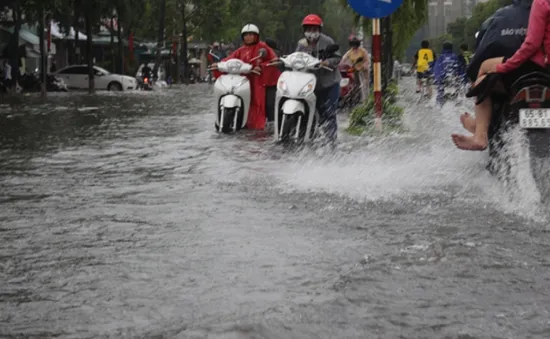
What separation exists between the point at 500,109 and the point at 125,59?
67752 millimetres

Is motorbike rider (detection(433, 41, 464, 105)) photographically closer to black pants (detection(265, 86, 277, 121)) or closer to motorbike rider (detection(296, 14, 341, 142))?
black pants (detection(265, 86, 277, 121))

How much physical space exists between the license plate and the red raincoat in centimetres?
882

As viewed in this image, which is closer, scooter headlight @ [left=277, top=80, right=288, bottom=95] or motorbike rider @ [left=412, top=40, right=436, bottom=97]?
scooter headlight @ [left=277, top=80, right=288, bottom=95]

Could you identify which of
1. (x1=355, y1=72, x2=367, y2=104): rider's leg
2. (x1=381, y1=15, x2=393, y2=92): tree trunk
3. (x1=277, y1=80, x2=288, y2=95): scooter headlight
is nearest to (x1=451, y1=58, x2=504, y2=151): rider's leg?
(x1=277, y1=80, x2=288, y2=95): scooter headlight

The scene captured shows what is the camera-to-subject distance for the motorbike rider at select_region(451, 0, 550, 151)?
8023mm

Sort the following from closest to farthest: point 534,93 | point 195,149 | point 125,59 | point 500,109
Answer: point 534,93 → point 500,109 → point 195,149 → point 125,59

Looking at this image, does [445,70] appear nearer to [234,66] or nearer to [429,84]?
[429,84]

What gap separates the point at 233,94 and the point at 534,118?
8726 millimetres

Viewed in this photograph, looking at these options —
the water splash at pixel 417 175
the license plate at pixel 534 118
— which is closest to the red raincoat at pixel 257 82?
the water splash at pixel 417 175

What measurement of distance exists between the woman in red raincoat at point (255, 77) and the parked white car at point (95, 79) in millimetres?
39171

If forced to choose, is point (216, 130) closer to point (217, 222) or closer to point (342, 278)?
point (217, 222)

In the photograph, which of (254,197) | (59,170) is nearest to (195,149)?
(59,170)

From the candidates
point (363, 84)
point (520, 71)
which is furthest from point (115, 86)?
point (520, 71)

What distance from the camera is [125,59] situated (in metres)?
75.2
